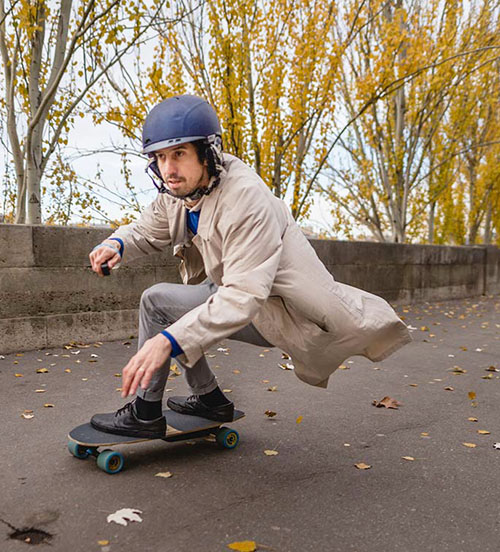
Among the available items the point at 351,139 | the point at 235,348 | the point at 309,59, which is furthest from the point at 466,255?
the point at 235,348

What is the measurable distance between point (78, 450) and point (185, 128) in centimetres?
178

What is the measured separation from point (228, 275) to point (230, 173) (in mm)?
567

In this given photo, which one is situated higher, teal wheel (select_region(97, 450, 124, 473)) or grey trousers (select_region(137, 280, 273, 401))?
grey trousers (select_region(137, 280, 273, 401))

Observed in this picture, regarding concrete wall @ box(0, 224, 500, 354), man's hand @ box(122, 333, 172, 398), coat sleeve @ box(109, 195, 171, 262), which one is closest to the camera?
man's hand @ box(122, 333, 172, 398)

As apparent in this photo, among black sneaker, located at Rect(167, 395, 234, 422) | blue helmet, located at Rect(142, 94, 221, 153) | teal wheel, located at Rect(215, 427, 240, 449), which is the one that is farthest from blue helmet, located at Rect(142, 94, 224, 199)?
teal wheel, located at Rect(215, 427, 240, 449)

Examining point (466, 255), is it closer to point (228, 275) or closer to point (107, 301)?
point (107, 301)

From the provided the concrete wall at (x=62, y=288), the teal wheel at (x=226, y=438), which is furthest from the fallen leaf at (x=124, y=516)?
the concrete wall at (x=62, y=288)

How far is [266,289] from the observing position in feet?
8.36

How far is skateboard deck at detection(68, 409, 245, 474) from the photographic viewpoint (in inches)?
121

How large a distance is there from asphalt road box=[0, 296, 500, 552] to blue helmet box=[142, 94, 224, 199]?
4.74 ft

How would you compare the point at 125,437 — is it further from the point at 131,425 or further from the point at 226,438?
the point at 226,438

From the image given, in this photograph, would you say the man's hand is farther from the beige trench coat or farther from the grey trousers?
the grey trousers

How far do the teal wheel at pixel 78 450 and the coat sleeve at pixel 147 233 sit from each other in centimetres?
101

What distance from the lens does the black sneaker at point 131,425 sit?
3188 mm
